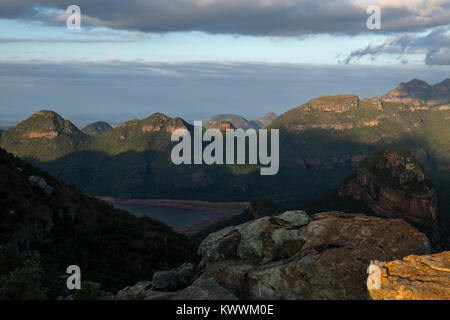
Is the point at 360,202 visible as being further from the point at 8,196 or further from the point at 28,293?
the point at 28,293

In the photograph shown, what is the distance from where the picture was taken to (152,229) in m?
70.9

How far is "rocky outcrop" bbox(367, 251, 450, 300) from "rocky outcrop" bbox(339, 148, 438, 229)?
140 meters

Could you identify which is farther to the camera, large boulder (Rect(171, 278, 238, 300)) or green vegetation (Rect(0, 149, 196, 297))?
green vegetation (Rect(0, 149, 196, 297))

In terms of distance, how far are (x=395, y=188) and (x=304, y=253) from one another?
15170 cm

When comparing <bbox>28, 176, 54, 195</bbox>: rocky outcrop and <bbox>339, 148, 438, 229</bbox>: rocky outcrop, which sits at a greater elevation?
<bbox>28, 176, 54, 195</bbox>: rocky outcrop

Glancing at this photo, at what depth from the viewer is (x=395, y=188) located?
159 m

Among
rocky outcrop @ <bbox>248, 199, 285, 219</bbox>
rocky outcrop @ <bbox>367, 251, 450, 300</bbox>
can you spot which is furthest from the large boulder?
rocky outcrop @ <bbox>248, 199, 285, 219</bbox>

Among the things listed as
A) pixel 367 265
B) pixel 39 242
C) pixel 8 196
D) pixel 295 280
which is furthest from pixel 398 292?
pixel 8 196

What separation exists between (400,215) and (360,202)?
717 inches

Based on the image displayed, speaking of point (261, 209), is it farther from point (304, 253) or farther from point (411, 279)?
point (411, 279)

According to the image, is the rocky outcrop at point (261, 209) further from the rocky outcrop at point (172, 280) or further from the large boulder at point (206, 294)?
the large boulder at point (206, 294)

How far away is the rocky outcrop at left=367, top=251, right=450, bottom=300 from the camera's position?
16952 mm

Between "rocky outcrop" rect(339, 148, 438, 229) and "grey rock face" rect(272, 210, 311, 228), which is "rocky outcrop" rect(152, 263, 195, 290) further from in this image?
"rocky outcrop" rect(339, 148, 438, 229)

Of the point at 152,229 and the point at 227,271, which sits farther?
the point at 152,229
